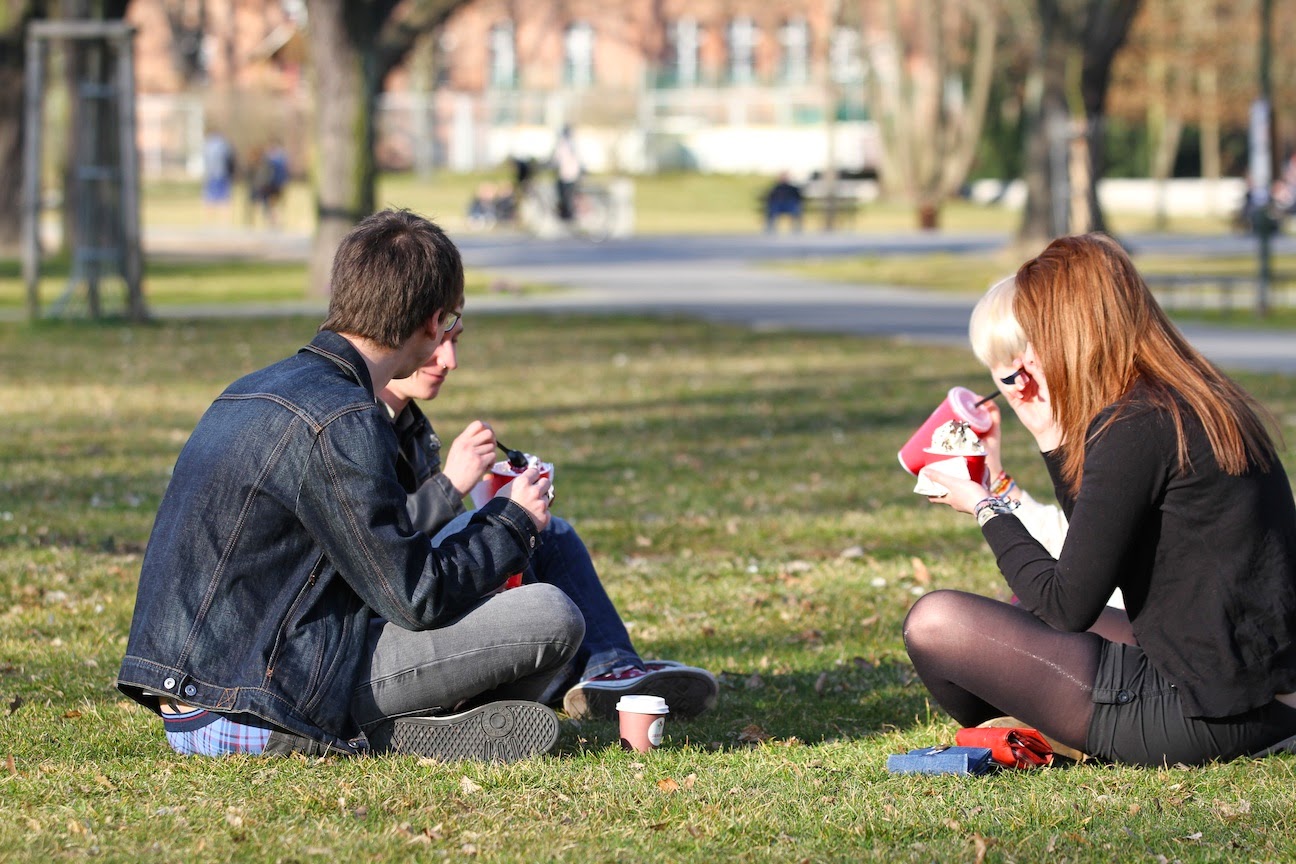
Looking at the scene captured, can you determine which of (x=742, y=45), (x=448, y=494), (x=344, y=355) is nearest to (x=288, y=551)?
(x=344, y=355)

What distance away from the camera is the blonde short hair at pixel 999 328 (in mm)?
3977

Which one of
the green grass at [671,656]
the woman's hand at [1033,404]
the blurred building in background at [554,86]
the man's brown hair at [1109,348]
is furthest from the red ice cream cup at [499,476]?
the blurred building in background at [554,86]

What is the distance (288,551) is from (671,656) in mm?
2089

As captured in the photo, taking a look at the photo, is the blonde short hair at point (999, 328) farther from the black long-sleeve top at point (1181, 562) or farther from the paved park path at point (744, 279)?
the paved park path at point (744, 279)

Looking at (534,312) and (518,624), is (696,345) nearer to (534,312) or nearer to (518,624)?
(534,312)

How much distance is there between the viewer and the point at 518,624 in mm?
4125

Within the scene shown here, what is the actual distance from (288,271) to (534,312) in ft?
23.9

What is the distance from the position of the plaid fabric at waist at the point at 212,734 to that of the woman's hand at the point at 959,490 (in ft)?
Result: 5.48

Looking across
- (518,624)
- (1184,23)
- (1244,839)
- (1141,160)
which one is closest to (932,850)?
(1244,839)

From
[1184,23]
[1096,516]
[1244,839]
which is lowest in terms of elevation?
[1244,839]

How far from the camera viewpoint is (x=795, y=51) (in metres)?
71.2

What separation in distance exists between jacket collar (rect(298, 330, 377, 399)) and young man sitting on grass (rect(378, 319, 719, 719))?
535 millimetres

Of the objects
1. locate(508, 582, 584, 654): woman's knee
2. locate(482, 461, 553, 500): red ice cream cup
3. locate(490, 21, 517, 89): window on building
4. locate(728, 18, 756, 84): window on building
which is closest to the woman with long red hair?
locate(508, 582, 584, 654): woman's knee

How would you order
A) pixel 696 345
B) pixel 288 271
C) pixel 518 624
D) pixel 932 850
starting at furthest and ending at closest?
pixel 288 271 < pixel 696 345 < pixel 518 624 < pixel 932 850
